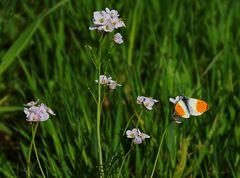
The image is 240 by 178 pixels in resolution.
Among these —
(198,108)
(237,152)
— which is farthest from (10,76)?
(198,108)

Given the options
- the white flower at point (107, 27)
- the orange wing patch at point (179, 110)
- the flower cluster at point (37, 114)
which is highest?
the white flower at point (107, 27)

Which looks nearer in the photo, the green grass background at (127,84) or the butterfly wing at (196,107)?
the butterfly wing at (196,107)

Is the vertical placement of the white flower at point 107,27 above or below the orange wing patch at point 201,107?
above

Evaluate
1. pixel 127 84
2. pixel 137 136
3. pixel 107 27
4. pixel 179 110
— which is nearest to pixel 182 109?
pixel 179 110

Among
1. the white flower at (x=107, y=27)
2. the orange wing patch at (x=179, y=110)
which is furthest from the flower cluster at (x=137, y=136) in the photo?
the white flower at (x=107, y=27)

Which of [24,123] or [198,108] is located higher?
[198,108]

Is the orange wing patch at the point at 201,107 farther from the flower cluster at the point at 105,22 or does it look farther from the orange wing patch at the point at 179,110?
the flower cluster at the point at 105,22

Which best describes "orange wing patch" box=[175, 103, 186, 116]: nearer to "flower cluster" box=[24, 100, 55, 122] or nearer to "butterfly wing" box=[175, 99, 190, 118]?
"butterfly wing" box=[175, 99, 190, 118]

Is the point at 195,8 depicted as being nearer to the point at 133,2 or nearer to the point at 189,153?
the point at 133,2

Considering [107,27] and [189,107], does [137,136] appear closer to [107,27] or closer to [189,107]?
[189,107]
